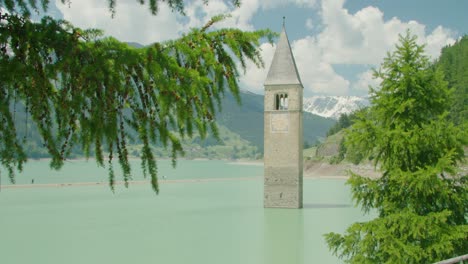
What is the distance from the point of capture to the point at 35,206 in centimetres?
4078

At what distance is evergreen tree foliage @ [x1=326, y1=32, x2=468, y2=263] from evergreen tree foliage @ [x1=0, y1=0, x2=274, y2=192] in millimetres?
7840

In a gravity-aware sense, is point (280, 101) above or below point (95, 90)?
above

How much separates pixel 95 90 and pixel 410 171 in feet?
30.0

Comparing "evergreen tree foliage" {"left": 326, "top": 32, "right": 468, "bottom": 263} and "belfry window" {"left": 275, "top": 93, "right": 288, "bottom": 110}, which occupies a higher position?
"belfry window" {"left": 275, "top": 93, "right": 288, "bottom": 110}

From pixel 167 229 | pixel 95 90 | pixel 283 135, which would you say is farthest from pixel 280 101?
pixel 95 90

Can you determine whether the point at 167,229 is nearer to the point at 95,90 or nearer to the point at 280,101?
the point at 280,101

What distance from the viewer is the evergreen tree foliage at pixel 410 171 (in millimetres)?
10031

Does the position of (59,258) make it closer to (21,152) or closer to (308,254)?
(308,254)

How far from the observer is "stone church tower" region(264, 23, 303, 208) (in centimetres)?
3503

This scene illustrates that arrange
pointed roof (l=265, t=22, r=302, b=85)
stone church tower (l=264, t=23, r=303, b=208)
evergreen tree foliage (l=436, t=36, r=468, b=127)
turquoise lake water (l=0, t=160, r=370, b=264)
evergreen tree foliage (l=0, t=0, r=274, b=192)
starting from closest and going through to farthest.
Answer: evergreen tree foliage (l=0, t=0, r=274, b=192), turquoise lake water (l=0, t=160, r=370, b=264), stone church tower (l=264, t=23, r=303, b=208), pointed roof (l=265, t=22, r=302, b=85), evergreen tree foliage (l=436, t=36, r=468, b=127)

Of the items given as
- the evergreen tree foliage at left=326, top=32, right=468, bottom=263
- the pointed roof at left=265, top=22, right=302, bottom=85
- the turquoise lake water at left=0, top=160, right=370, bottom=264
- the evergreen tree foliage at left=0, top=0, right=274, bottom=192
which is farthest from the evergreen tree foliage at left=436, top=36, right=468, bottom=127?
the evergreen tree foliage at left=0, top=0, right=274, bottom=192

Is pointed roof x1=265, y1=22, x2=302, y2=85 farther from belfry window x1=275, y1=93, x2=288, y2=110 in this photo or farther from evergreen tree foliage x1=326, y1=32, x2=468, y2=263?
evergreen tree foliage x1=326, y1=32, x2=468, y2=263

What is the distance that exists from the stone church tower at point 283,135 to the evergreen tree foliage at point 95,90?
3186cm

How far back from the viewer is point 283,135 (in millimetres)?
35938
